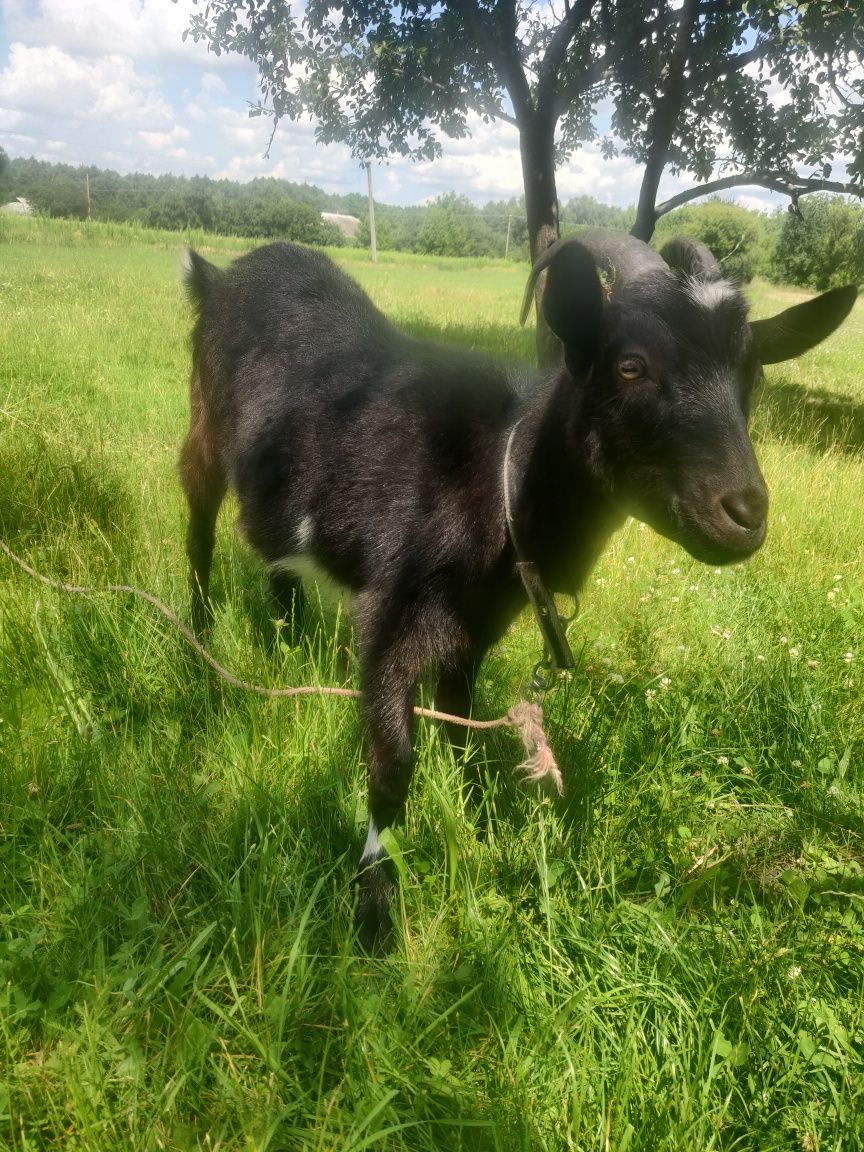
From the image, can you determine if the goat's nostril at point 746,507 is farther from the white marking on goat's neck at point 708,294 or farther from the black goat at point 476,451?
the white marking on goat's neck at point 708,294

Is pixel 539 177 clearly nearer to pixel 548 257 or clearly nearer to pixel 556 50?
pixel 556 50

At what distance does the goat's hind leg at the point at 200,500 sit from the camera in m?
3.14

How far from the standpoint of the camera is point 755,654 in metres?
2.86

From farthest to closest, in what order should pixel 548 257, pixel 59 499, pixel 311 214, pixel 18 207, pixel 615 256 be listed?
pixel 18 207
pixel 311 214
pixel 59 499
pixel 615 256
pixel 548 257

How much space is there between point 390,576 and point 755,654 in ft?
5.39

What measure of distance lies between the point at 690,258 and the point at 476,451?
795 millimetres

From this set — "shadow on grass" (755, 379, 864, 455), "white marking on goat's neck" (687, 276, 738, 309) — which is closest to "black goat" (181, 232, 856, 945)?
"white marking on goat's neck" (687, 276, 738, 309)

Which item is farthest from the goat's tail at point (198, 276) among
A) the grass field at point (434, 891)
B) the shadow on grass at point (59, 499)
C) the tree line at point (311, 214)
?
the tree line at point (311, 214)

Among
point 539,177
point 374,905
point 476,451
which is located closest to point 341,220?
point 539,177

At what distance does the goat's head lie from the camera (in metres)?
1.56

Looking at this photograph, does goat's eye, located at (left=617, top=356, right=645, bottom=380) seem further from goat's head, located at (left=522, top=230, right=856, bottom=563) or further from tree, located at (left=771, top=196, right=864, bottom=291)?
tree, located at (left=771, top=196, right=864, bottom=291)

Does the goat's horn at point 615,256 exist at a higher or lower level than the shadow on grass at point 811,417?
higher

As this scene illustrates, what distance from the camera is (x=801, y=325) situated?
1.80 meters

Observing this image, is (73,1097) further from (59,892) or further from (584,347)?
(584,347)
